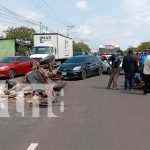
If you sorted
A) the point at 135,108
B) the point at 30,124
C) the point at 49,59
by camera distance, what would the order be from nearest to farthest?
the point at 30,124 → the point at 135,108 → the point at 49,59

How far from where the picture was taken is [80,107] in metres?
11.7

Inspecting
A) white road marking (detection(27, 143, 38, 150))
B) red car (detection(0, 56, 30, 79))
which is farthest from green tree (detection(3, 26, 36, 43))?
white road marking (detection(27, 143, 38, 150))

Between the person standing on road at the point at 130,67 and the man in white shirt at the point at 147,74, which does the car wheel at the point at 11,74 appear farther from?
the man in white shirt at the point at 147,74

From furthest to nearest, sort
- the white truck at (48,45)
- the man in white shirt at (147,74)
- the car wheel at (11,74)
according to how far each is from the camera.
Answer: the white truck at (48,45), the car wheel at (11,74), the man in white shirt at (147,74)

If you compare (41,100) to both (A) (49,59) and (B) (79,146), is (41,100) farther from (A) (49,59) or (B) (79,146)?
(B) (79,146)

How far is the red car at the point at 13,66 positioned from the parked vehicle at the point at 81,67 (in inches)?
151

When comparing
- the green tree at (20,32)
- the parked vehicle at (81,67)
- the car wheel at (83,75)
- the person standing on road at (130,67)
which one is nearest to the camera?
the person standing on road at (130,67)

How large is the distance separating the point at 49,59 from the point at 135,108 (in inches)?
217

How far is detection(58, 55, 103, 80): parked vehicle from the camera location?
2233 centimetres

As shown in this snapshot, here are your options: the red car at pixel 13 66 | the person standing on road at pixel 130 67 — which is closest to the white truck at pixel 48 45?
the red car at pixel 13 66

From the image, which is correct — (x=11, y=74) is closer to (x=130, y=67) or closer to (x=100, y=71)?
(x=100, y=71)

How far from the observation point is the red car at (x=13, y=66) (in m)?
24.7

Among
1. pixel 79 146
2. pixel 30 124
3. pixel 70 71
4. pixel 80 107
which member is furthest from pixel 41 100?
pixel 70 71

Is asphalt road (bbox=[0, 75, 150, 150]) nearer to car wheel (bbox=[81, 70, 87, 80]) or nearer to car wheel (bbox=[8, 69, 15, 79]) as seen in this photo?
car wheel (bbox=[81, 70, 87, 80])
